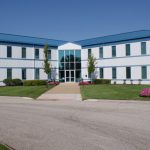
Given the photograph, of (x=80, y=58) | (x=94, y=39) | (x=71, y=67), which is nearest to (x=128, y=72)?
(x=80, y=58)

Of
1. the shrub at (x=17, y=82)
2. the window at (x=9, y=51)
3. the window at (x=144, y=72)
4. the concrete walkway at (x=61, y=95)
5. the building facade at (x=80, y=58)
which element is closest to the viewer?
the concrete walkway at (x=61, y=95)

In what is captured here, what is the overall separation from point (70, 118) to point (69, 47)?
124 ft

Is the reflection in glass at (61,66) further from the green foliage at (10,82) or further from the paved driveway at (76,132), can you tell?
the paved driveway at (76,132)

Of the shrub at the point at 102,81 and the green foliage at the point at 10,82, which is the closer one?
the green foliage at the point at 10,82

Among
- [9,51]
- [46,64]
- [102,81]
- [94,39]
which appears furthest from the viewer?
[94,39]

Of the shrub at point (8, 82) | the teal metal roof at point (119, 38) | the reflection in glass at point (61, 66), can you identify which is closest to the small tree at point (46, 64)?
the reflection in glass at point (61, 66)

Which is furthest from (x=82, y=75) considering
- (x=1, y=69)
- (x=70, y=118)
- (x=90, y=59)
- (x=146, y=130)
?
(x=146, y=130)

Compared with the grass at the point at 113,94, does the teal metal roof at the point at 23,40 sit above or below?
above

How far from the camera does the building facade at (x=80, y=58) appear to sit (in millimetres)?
43281

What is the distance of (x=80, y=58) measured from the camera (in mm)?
50656

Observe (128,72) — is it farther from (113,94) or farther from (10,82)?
(113,94)

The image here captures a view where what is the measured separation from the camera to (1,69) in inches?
1732

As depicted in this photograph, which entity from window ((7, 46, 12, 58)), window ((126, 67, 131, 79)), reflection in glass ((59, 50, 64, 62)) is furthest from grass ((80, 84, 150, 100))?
reflection in glass ((59, 50, 64, 62))

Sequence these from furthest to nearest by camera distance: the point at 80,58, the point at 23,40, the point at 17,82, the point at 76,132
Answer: the point at 80,58, the point at 23,40, the point at 17,82, the point at 76,132
